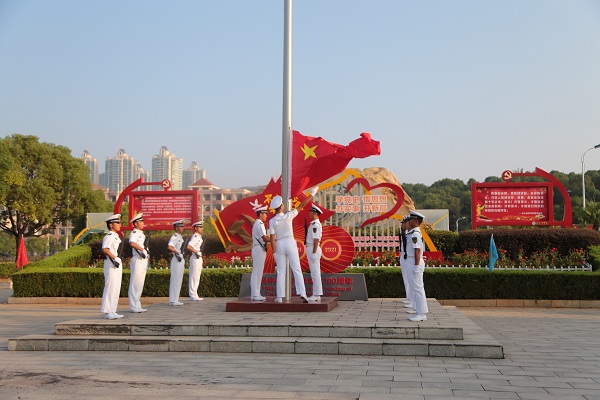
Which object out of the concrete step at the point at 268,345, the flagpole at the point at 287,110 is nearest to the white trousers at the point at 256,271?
the flagpole at the point at 287,110

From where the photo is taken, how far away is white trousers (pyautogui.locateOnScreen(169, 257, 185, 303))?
12359mm

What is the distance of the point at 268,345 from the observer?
26.4 feet

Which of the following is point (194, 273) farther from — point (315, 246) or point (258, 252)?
point (315, 246)

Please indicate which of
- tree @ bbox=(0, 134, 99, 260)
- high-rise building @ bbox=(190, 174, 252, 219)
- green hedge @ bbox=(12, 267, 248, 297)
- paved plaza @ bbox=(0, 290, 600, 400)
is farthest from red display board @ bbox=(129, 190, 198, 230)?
high-rise building @ bbox=(190, 174, 252, 219)

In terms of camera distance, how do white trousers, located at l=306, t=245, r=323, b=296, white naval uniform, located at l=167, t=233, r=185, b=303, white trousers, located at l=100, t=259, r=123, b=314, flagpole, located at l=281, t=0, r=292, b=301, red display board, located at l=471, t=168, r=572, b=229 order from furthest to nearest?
red display board, located at l=471, t=168, r=572, b=229, white naval uniform, located at l=167, t=233, r=185, b=303, white trousers, located at l=306, t=245, r=323, b=296, flagpole, located at l=281, t=0, r=292, b=301, white trousers, located at l=100, t=259, r=123, b=314

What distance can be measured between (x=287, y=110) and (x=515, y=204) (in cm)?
1015

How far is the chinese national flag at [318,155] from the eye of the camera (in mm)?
11828

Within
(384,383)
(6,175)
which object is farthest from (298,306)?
(6,175)

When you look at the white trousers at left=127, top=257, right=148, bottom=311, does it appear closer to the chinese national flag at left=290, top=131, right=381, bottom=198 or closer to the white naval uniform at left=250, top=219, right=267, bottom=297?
the white naval uniform at left=250, top=219, right=267, bottom=297

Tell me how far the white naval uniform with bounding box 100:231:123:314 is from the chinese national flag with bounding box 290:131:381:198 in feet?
11.3

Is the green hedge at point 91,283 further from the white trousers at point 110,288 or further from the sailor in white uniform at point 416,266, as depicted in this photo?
the sailor in white uniform at point 416,266

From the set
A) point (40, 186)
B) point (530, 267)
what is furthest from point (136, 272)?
point (40, 186)

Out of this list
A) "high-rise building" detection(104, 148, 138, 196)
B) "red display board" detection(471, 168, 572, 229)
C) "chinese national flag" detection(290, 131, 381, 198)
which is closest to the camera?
"chinese national flag" detection(290, 131, 381, 198)

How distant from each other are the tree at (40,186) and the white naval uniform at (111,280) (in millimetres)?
24500
